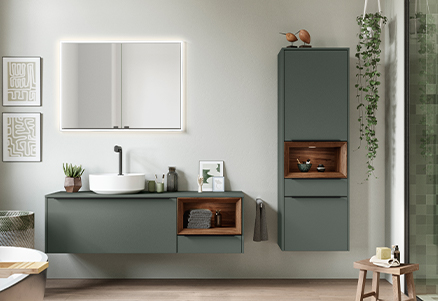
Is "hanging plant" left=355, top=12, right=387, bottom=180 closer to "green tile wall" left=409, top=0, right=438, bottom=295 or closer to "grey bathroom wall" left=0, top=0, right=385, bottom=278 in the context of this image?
"grey bathroom wall" left=0, top=0, right=385, bottom=278

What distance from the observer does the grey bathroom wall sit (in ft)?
11.7

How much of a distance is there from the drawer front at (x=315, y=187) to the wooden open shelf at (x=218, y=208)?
45 cm

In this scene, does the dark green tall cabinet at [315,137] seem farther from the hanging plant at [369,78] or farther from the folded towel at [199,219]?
the folded towel at [199,219]

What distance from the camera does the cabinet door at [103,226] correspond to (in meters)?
3.17

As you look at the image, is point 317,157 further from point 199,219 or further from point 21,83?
point 21,83

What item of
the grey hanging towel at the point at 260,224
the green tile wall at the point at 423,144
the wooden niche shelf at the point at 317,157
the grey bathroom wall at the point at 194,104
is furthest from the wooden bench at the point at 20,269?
the green tile wall at the point at 423,144

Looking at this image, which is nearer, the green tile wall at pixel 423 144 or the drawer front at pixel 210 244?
the green tile wall at pixel 423 144

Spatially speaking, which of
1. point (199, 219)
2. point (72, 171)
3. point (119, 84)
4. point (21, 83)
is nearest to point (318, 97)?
point (199, 219)

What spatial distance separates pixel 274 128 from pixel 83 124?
1.77 m

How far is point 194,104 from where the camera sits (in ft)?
11.8

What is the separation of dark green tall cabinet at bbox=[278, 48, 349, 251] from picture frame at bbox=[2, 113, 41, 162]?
226 centimetres

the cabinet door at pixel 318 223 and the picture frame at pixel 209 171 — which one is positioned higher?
the picture frame at pixel 209 171

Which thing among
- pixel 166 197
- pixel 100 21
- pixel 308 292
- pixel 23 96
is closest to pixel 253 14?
pixel 100 21

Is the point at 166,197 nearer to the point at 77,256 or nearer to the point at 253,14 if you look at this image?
the point at 77,256
